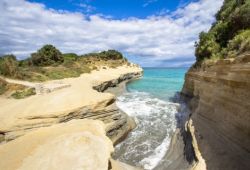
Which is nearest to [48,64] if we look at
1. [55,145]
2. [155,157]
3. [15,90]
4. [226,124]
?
[15,90]

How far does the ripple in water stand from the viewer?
10509 millimetres

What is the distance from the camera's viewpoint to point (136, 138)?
12875 mm

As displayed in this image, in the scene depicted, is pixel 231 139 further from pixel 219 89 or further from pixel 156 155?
pixel 156 155

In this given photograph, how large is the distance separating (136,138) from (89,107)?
363 cm

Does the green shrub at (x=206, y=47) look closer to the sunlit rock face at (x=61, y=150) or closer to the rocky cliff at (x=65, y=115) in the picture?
the rocky cliff at (x=65, y=115)

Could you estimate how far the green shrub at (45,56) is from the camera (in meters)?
40.9

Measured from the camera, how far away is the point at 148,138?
12.8 m

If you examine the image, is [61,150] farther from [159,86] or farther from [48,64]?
[48,64]

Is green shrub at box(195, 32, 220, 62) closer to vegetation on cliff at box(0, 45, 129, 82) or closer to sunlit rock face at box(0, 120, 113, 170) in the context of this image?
sunlit rock face at box(0, 120, 113, 170)

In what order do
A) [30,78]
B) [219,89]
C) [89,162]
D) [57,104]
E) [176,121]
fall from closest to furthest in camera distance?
[89,162] → [219,89] → [57,104] → [176,121] → [30,78]

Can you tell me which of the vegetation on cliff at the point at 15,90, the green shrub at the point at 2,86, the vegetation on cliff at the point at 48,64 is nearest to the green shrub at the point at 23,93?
the vegetation on cliff at the point at 15,90

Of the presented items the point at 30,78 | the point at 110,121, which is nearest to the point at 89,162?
the point at 110,121

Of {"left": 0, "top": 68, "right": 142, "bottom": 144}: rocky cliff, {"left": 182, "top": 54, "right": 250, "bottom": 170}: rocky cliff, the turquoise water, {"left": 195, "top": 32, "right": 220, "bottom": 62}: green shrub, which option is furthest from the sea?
the turquoise water

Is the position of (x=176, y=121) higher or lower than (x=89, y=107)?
lower
